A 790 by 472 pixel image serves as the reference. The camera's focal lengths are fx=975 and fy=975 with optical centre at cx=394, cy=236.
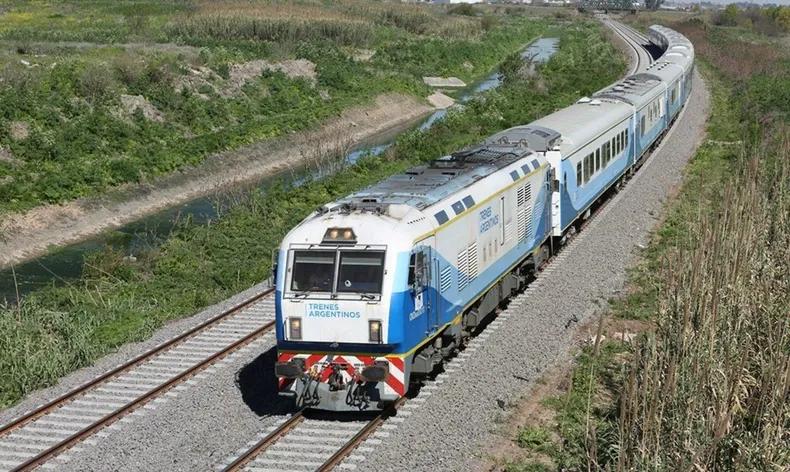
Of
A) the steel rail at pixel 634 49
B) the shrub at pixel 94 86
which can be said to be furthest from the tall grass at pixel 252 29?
the shrub at pixel 94 86

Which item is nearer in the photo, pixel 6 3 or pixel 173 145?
pixel 173 145

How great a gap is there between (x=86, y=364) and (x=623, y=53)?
278 ft

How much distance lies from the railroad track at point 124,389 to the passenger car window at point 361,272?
16.3 ft

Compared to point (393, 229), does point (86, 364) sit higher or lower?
lower

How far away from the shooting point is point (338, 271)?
53.9 feet

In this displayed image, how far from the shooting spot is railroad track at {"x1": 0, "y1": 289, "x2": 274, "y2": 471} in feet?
55.4

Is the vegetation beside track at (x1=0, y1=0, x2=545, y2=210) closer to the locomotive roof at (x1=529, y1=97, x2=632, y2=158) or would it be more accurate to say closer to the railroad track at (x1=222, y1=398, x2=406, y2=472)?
the locomotive roof at (x1=529, y1=97, x2=632, y2=158)

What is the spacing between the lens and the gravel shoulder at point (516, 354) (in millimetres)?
15852

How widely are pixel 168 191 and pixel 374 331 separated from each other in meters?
28.3

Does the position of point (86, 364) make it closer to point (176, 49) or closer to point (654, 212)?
point (654, 212)

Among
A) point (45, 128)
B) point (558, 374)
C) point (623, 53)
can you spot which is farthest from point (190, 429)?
point (623, 53)

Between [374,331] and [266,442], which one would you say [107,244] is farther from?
[374,331]

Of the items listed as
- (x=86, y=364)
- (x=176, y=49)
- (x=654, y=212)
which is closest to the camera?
(x=86, y=364)

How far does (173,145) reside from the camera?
153 feet
